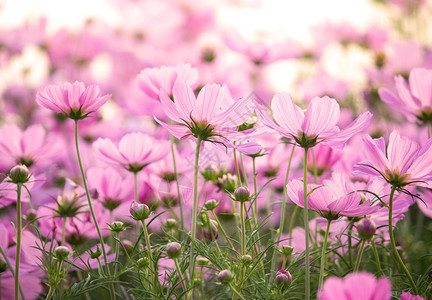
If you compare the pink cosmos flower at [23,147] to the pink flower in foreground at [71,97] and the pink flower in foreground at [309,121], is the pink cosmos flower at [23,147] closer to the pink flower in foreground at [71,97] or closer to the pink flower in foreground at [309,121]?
the pink flower in foreground at [71,97]

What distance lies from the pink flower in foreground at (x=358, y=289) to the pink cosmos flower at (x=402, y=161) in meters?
0.17

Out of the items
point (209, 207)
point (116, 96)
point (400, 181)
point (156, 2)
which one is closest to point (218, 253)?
point (209, 207)

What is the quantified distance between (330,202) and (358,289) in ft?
0.49

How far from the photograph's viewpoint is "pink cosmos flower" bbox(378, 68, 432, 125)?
65 centimetres

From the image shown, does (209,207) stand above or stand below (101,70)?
below

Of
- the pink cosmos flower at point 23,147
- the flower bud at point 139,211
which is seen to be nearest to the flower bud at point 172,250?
the flower bud at point 139,211

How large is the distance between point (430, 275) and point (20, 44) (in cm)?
133

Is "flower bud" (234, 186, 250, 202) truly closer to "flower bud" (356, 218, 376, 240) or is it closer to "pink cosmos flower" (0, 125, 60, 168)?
"flower bud" (356, 218, 376, 240)

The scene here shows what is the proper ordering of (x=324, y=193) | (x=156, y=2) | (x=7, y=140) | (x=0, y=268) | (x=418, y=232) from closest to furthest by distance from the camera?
(x=324, y=193) < (x=0, y=268) < (x=7, y=140) < (x=418, y=232) < (x=156, y=2)

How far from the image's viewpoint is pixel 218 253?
508 mm

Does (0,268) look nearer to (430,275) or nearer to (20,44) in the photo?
(430,275)

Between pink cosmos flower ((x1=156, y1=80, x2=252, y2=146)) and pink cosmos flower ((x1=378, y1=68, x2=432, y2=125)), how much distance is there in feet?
0.81

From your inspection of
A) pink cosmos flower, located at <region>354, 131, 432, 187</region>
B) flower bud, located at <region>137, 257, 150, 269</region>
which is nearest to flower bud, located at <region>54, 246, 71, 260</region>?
flower bud, located at <region>137, 257, 150, 269</region>

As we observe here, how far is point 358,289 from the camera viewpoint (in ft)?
1.03
